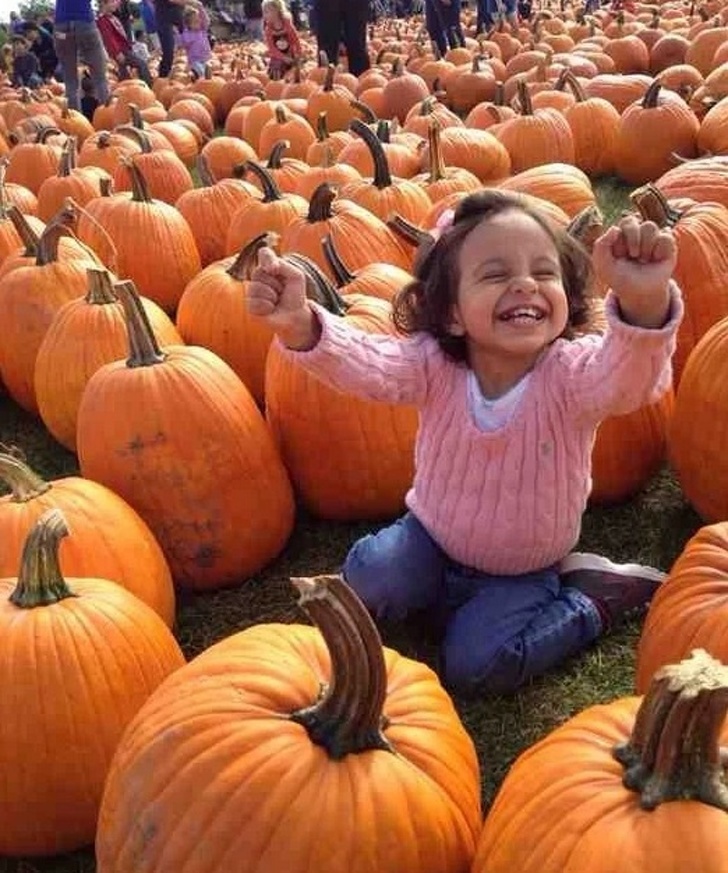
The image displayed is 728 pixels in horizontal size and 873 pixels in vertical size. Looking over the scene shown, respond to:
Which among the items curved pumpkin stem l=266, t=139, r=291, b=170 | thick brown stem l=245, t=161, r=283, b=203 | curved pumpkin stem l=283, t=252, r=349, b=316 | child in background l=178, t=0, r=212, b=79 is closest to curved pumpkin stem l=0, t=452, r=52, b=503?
curved pumpkin stem l=283, t=252, r=349, b=316

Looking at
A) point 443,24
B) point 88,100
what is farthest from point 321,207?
point 443,24

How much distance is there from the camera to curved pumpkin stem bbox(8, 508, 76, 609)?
2232 mm

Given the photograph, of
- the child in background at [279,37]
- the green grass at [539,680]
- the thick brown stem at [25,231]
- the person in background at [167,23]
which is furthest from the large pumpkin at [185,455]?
the person in background at [167,23]

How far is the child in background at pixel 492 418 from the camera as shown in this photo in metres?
2.36

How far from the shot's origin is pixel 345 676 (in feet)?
5.51

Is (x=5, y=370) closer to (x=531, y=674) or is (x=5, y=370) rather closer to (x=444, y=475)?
(x=444, y=475)

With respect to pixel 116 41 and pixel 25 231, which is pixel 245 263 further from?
pixel 116 41

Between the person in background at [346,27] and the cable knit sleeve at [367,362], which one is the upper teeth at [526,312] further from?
the person in background at [346,27]

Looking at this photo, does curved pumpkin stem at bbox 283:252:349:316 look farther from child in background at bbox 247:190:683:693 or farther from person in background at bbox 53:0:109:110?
person in background at bbox 53:0:109:110

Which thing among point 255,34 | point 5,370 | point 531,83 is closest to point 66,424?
point 5,370

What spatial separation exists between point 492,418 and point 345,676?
3.38 feet

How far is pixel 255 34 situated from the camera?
21.6 meters

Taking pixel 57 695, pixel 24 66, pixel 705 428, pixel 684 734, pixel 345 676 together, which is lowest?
pixel 24 66

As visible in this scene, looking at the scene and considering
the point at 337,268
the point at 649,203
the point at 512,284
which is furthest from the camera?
the point at 337,268
